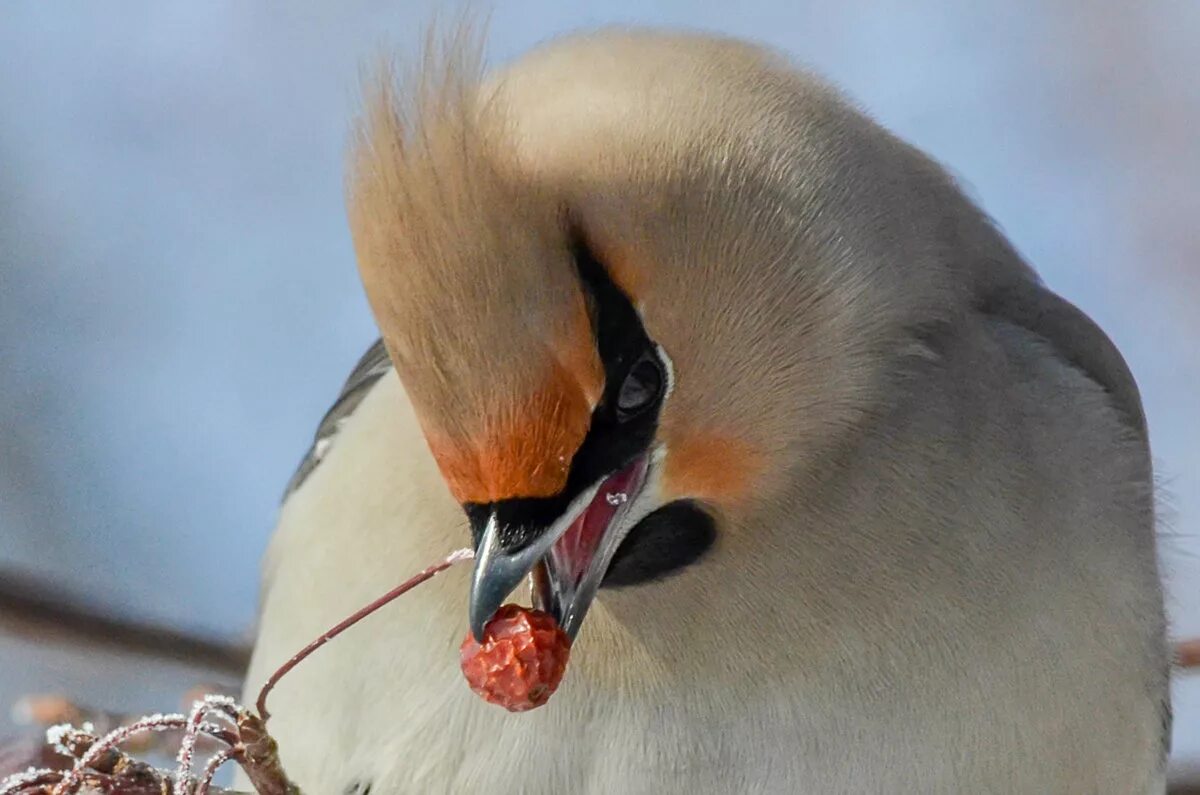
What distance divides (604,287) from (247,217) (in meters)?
1.36

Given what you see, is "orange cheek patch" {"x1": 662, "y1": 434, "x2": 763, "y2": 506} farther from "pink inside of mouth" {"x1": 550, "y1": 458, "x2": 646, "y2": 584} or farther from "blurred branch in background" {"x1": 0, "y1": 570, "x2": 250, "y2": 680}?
"blurred branch in background" {"x1": 0, "y1": 570, "x2": 250, "y2": 680}

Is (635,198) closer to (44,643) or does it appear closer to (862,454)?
(862,454)

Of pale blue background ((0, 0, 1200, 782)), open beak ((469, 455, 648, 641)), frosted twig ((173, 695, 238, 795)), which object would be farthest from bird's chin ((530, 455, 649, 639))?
pale blue background ((0, 0, 1200, 782))

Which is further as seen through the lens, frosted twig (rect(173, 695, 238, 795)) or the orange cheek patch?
the orange cheek patch

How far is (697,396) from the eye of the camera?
0.94 m

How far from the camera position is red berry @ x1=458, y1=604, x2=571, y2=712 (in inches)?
36.3

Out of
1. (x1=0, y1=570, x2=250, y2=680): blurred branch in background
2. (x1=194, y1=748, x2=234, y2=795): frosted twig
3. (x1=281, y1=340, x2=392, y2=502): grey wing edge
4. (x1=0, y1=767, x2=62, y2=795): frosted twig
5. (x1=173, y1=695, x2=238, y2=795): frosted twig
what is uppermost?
(x1=173, y1=695, x2=238, y2=795): frosted twig

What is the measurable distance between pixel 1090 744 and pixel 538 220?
720mm

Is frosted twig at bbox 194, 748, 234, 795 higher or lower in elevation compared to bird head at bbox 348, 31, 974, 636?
lower

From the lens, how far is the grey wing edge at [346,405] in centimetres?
153

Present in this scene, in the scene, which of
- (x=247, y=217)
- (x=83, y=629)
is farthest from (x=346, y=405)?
(x=247, y=217)

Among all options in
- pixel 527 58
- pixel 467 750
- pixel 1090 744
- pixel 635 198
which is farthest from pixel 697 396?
pixel 1090 744

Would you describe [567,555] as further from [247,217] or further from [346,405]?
[247,217]

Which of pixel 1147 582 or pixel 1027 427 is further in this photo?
pixel 1147 582
